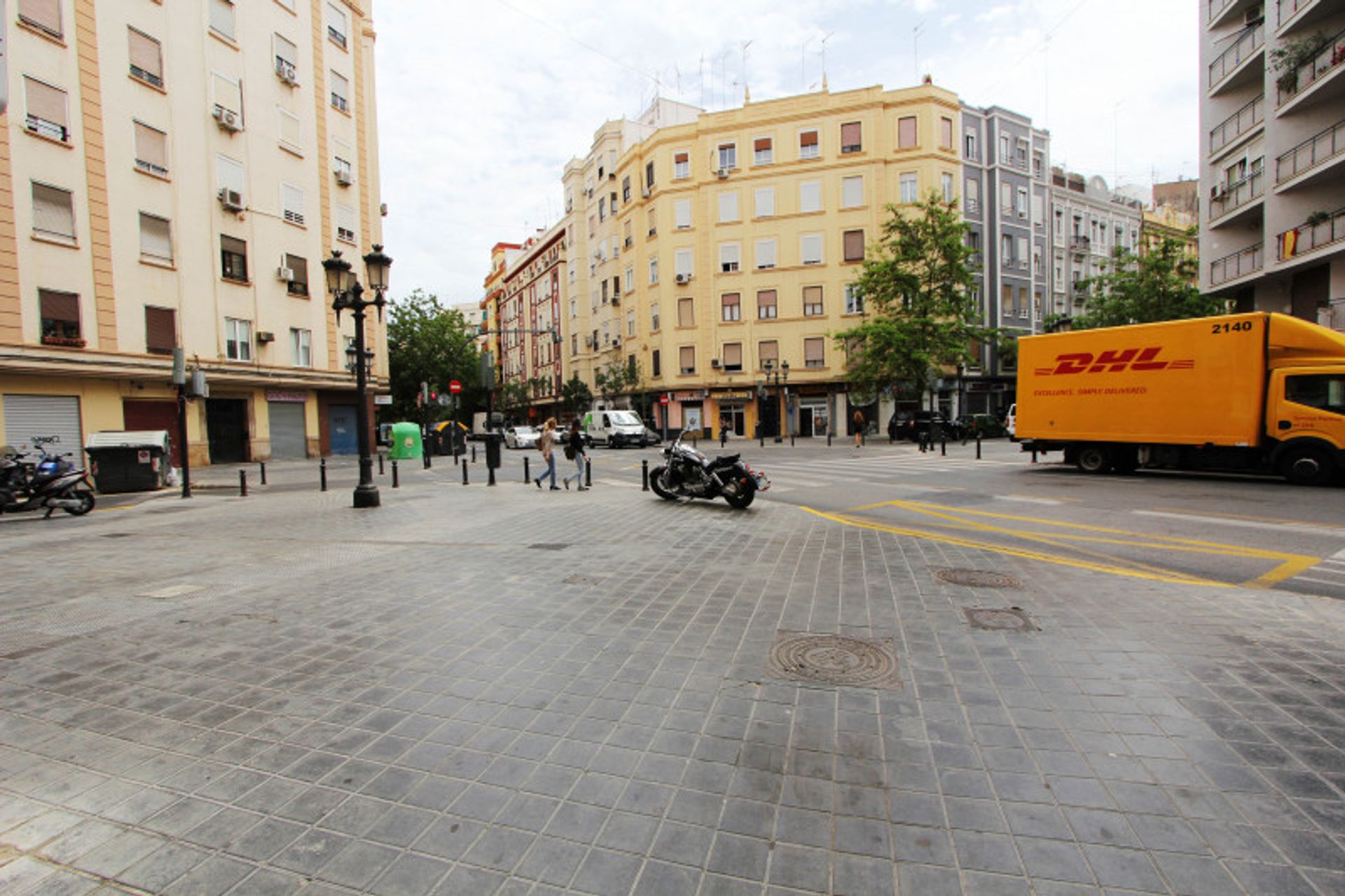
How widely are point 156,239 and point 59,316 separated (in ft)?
14.2

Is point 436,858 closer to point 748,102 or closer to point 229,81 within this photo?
point 229,81

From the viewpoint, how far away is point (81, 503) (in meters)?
12.0

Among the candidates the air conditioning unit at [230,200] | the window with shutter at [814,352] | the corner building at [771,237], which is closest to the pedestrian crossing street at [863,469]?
the corner building at [771,237]

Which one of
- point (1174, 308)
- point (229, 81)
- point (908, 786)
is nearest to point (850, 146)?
point (1174, 308)

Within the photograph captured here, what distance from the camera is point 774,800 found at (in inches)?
100.0

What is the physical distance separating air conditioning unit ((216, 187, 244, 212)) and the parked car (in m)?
17.3

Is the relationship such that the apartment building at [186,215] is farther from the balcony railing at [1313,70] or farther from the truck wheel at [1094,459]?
the balcony railing at [1313,70]

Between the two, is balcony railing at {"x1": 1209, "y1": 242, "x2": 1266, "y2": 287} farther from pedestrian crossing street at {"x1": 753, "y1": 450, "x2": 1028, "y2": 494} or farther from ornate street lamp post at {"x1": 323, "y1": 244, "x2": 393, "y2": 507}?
ornate street lamp post at {"x1": 323, "y1": 244, "x2": 393, "y2": 507}

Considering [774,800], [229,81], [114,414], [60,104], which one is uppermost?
[229,81]

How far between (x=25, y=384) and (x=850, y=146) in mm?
40142

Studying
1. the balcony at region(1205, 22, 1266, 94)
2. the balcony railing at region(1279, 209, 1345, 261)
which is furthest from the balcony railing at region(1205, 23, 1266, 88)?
the balcony railing at region(1279, 209, 1345, 261)

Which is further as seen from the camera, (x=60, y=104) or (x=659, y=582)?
(x=60, y=104)

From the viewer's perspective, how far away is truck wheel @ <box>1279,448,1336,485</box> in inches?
448

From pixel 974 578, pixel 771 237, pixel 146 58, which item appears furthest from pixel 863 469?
pixel 146 58
